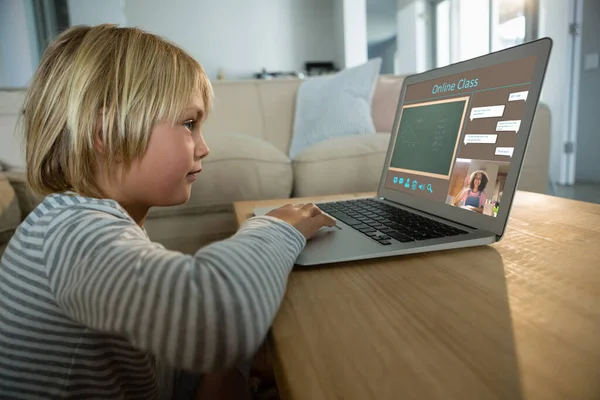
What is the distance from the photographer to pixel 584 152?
150 inches

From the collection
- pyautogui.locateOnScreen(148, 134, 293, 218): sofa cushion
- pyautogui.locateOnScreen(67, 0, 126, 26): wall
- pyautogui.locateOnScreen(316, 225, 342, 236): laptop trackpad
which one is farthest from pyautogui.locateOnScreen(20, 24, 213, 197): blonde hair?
pyautogui.locateOnScreen(67, 0, 126, 26): wall

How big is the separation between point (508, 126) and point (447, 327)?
36cm

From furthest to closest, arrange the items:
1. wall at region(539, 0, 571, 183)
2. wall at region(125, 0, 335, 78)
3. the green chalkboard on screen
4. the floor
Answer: wall at region(125, 0, 335, 78) → wall at region(539, 0, 571, 183) → the floor → the green chalkboard on screen

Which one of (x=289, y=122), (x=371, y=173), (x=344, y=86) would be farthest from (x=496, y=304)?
(x=289, y=122)

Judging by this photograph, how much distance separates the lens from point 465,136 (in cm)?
65

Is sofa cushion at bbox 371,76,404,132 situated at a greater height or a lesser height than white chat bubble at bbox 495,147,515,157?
greater

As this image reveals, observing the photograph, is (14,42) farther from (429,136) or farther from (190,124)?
(429,136)

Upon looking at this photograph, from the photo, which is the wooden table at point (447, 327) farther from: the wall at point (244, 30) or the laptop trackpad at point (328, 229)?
the wall at point (244, 30)

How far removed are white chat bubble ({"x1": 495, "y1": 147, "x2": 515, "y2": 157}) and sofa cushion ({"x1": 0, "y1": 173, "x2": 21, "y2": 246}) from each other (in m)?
1.18

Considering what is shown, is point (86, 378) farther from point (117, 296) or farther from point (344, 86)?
point (344, 86)

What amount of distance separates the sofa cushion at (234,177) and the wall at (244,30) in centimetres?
374

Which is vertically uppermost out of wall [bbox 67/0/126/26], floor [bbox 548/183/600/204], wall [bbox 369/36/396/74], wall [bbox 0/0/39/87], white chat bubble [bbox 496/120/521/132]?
wall [bbox 369/36/396/74]

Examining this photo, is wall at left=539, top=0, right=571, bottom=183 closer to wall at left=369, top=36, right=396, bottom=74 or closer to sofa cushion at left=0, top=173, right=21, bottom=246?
sofa cushion at left=0, top=173, right=21, bottom=246

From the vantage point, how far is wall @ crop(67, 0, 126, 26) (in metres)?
3.93
